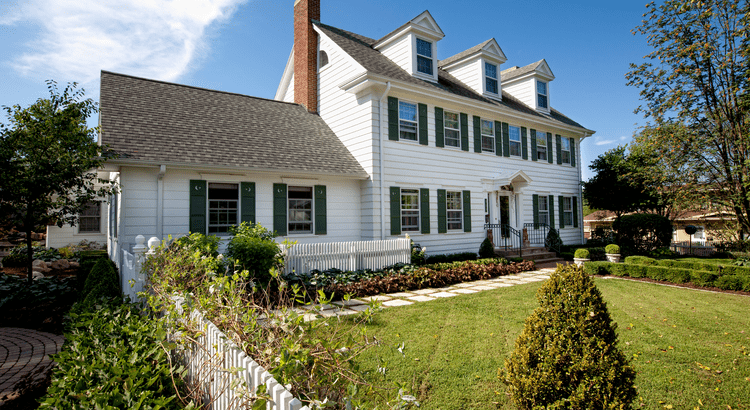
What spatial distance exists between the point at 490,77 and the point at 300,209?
1013 cm

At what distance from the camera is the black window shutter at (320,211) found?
11.5 metres

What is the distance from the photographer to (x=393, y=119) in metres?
12.2

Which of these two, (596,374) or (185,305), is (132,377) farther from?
(596,374)

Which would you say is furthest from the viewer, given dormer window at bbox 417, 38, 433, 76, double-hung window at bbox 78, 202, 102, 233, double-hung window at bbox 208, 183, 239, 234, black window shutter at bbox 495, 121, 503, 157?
double-hung window at bbox 78, 202, 102, 233

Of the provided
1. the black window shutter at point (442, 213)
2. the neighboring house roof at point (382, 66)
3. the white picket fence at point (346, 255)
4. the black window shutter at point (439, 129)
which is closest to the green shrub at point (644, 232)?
the neighboring house roof at point (382, 66)

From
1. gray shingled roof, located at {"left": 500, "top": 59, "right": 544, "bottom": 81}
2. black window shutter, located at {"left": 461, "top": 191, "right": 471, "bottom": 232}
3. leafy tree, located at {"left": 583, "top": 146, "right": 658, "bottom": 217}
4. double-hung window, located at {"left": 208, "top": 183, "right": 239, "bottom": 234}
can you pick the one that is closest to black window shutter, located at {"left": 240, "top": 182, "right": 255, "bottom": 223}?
double-hung window, located at {"left": 208, "top": 183, "right": 239, "bottom": 234}

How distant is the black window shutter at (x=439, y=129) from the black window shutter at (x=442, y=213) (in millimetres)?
1705

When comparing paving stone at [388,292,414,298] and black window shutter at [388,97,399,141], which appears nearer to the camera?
paving stone at [388,292,414,298]

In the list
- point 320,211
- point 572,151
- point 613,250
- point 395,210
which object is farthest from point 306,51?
point 572,151

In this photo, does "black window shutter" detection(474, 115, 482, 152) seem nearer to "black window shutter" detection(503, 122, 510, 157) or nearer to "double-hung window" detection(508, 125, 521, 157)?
"black window shutter" detection(503, 122, 510, 157)

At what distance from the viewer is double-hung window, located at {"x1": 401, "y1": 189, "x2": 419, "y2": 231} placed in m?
12.5

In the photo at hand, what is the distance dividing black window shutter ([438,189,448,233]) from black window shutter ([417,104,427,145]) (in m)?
1.90

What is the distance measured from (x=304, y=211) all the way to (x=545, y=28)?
32.7 feet

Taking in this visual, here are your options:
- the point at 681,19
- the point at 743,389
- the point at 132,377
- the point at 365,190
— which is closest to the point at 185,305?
the point at 132,377
